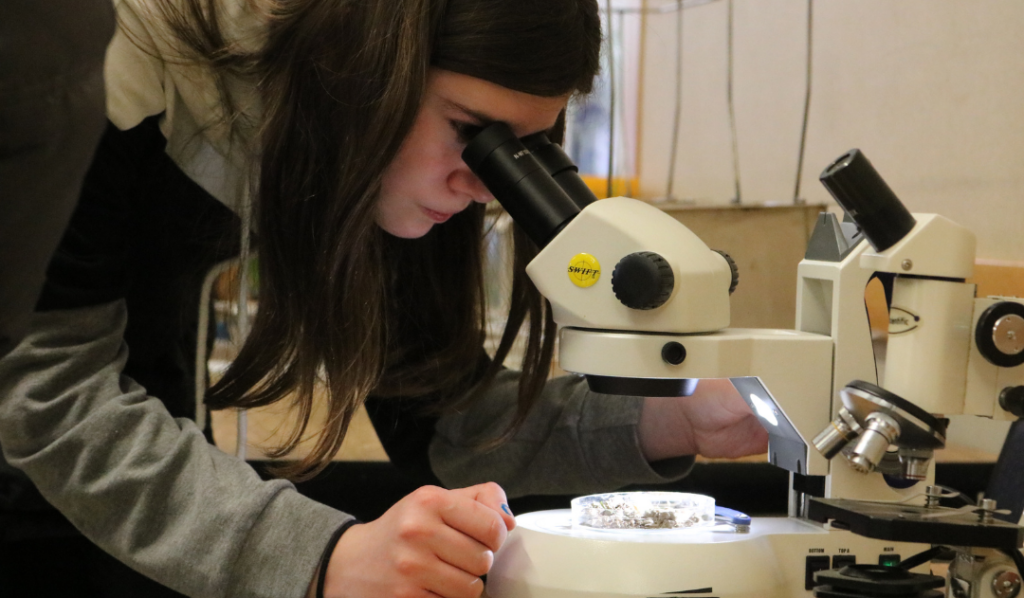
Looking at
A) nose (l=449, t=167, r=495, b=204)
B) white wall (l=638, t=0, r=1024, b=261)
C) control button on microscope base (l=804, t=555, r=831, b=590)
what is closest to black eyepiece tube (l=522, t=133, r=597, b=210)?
nose (l=449, t=167, r=495, b=204)

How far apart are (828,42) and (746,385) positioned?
1.31m

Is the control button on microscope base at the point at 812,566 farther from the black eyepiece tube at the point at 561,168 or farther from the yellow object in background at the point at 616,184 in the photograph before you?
the yellow object in background at the point at 616,184

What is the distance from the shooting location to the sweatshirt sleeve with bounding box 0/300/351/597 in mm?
820

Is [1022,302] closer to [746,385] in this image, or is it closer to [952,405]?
[952,405]

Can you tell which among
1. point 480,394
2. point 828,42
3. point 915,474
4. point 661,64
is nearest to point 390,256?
point 480,394

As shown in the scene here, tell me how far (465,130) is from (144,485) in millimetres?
453

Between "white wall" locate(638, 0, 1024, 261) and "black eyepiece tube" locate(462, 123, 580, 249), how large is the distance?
843 millimetres

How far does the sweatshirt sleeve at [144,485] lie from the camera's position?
2.69 ft

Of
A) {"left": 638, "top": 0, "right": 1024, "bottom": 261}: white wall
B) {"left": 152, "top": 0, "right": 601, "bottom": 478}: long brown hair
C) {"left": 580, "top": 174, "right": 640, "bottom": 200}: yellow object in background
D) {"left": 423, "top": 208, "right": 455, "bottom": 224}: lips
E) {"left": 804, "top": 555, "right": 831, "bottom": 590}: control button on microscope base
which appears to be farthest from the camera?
{"left": 580, "top": 174, "right": 640, "bottom": 200}: yellow object in background

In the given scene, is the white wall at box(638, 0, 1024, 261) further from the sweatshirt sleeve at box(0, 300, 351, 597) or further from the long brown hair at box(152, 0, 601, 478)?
the sweatshirt sleeve at box(0, 300, 351, 597)

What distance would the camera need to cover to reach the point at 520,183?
2.64 feet

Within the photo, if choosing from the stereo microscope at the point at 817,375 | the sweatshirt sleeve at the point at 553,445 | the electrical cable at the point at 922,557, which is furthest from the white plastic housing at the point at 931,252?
the sweatshirt sleeve at the point at 553,445

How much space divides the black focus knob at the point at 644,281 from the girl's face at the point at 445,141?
0.25m

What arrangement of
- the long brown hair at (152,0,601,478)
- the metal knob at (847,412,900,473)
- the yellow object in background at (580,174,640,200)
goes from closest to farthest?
1. the metal knob at (847,412,900,473)
2. the long brown hair at (152,0,601,478)
3. the yellow object in background at (580,174,640,200)
